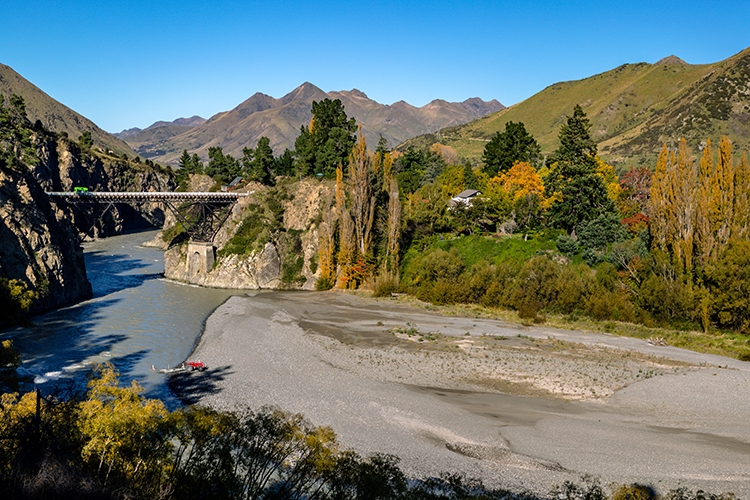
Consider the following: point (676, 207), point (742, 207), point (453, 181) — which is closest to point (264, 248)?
point (453, 181)

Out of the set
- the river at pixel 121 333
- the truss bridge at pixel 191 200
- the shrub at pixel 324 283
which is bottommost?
the river at pixel 121 333

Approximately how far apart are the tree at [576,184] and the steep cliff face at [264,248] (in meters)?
28.8

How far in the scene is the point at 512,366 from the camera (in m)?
34.2

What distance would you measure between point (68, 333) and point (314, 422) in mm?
26530

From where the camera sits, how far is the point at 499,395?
29.7 m

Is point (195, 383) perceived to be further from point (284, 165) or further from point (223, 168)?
point (223, 168)

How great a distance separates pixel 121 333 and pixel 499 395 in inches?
1222

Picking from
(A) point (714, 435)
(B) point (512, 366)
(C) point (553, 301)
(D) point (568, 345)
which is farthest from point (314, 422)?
(C) point (553, 301)

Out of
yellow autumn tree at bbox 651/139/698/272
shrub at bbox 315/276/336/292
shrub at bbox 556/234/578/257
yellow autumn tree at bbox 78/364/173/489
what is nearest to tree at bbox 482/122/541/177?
shrub at bbox 556/234/578/257

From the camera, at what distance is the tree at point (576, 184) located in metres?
58.9

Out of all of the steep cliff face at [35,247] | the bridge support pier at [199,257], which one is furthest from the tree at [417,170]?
the steep cliff face at [35,247]

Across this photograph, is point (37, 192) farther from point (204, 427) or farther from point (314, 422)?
point (204, 427)

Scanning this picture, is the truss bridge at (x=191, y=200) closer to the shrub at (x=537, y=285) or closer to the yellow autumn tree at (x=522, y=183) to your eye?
the yellow autumn tree at (x=522, y=183)

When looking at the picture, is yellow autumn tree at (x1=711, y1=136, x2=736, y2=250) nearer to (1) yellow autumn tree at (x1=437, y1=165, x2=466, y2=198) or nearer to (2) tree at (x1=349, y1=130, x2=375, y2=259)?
(2) tree at (x1=349, y1=130, x2=375, y2=259)
